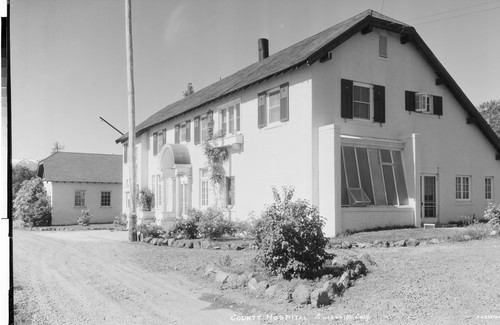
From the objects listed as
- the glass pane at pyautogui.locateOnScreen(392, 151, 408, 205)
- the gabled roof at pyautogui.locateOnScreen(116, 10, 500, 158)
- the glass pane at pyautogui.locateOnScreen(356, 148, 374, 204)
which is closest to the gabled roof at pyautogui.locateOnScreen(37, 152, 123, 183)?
the gabled roof at pyautogui.locateOnScreen(116, 10, 500, 158)

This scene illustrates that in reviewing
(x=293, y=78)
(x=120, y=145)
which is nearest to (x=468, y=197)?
(x=293, y=78)

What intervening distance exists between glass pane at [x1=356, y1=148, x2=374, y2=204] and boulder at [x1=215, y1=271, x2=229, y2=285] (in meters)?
8.15

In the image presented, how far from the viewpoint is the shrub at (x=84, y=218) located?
28345 millimetres

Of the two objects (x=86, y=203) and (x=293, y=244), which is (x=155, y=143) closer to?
(x=86, y=203)

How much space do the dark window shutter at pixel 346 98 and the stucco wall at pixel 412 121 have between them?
15 centimetres

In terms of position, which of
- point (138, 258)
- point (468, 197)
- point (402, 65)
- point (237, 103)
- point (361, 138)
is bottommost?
point (138, 258)

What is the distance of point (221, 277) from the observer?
8031 mm

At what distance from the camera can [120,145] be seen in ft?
112

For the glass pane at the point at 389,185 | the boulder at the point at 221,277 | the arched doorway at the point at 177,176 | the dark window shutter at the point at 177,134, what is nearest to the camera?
the boulder at the point at 221,277

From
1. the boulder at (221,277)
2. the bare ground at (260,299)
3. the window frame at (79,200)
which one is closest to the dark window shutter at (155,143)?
the window frame at (79,200)

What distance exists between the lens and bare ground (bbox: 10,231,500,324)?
5891 millimetres

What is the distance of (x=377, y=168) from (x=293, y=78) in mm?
4241

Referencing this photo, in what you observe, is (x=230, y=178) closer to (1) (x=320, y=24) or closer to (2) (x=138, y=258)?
(2) (x=138, y=258)

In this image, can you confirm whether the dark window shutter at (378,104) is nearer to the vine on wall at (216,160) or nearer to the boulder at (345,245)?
the boulder at (345,245)
